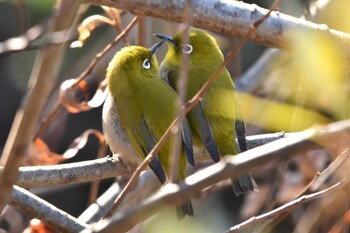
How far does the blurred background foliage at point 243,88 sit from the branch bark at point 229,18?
0.42 feet

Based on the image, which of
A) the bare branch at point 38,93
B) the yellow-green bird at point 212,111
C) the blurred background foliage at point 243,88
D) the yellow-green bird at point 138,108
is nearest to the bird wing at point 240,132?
the yellow-green bird at point 212,111

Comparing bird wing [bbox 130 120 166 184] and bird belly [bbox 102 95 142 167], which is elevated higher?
bird wing [bbox 130 120 166 184]

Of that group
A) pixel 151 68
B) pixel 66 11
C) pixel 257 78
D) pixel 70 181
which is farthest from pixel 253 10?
pixel 66 11

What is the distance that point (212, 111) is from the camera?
157 inches

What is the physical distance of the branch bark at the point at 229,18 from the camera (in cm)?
335

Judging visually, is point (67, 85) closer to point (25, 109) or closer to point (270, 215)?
point (270, 215)

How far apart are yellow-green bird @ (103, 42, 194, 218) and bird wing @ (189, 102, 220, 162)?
13 cm

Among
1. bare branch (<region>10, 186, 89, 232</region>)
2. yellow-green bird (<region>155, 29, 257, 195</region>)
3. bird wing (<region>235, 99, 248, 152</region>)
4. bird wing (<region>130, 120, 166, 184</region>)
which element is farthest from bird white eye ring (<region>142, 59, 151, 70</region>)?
bare branch (<region>10, 186, 89, 232</region>)

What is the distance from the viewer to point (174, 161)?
1.70 meters

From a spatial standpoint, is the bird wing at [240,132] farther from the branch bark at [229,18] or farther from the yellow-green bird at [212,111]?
the branch bark at [229,18]

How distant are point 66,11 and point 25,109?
181mm

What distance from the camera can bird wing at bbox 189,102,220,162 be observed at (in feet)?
12.2

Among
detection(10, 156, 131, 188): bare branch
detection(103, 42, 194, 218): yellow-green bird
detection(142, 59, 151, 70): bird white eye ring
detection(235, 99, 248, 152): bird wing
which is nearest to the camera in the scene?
detection(10, 156, 131, 188): bare branch

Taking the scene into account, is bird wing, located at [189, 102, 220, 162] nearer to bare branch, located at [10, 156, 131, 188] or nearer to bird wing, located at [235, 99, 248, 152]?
bird wing, located at [235, 99, 248, 152]
